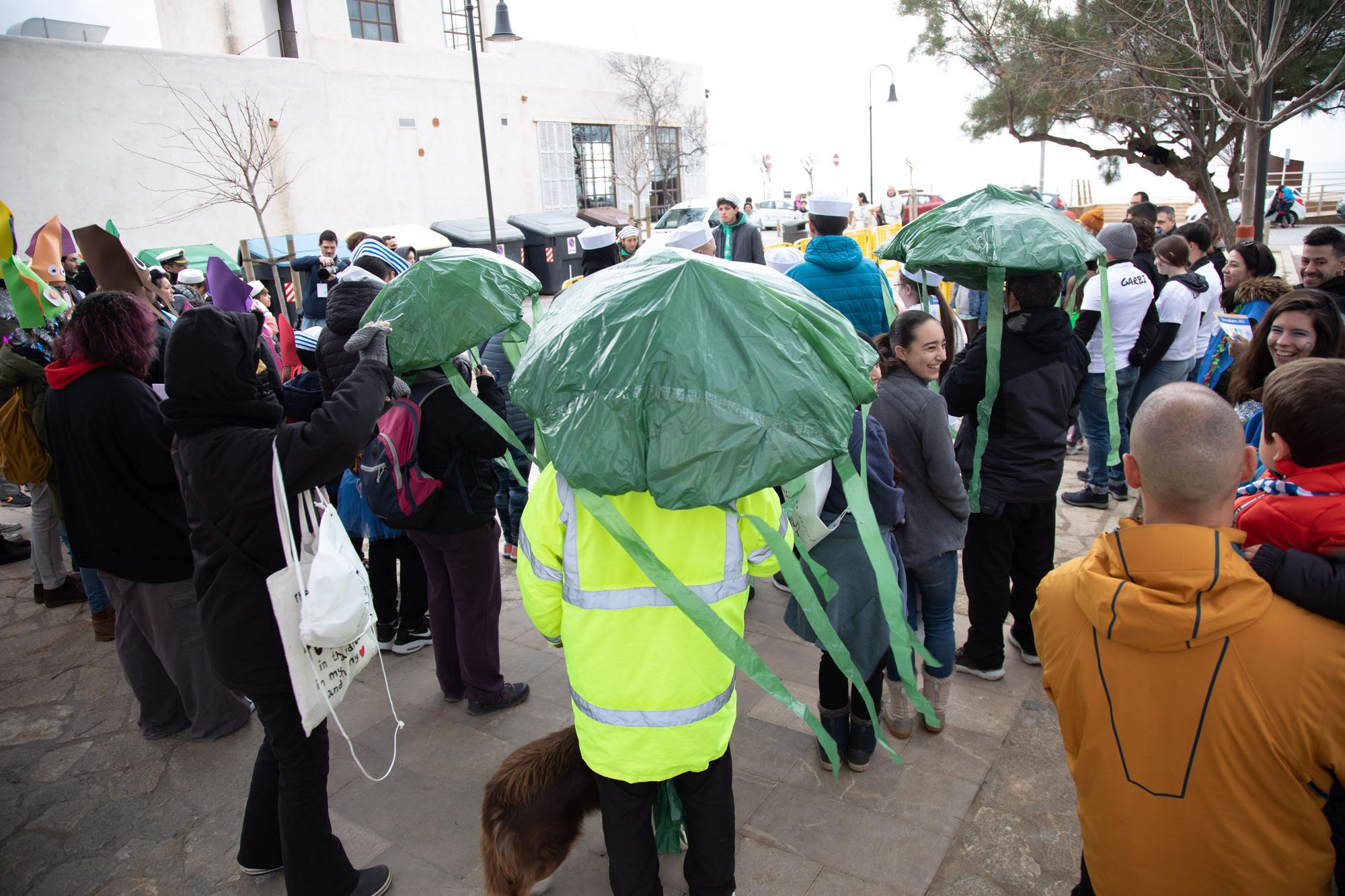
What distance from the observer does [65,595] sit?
5.11 meters

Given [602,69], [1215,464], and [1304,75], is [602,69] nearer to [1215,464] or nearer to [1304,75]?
[1304,75]

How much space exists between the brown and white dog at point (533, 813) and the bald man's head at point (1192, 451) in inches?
63.6

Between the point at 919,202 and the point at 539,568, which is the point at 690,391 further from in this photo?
the point at 919,202

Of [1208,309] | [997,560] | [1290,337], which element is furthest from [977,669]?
[1208,309]

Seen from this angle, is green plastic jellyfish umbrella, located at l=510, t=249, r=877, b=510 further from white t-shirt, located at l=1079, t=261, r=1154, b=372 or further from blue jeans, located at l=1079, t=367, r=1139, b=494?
blue jeans, located at l=1079, t=367, r=1139, b=494

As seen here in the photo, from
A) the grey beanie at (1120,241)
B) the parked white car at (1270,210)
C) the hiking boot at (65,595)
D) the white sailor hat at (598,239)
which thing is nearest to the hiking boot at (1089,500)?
the grey beanie at (1120,241)

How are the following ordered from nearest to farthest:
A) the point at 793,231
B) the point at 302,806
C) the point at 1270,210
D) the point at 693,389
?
the point at 693,389 → the point at 302,806 → the point at 1270,210 → the point at 793,231

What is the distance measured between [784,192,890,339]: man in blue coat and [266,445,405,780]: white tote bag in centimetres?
299

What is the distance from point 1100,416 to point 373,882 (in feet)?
16.8

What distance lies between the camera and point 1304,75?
14.1 meters

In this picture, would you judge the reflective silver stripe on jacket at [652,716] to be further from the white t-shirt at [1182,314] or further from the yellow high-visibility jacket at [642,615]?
the white t-shirt at [1182,314]

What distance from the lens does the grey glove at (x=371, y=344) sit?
2.49 metres

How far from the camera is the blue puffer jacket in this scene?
177 inches

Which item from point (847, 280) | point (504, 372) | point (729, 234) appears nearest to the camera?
point (504, 372)
